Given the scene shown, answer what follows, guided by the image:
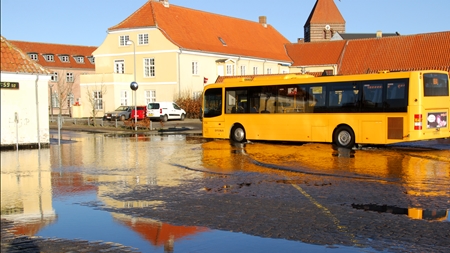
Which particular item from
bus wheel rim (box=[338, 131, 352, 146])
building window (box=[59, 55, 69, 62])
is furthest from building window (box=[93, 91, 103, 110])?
bus wheel rim (box=[338, 131, 352, 146])

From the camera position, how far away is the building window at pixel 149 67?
58.3m

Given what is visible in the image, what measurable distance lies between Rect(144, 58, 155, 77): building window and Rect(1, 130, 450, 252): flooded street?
40.3 metres

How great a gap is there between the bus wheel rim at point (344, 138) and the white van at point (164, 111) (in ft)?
91.7

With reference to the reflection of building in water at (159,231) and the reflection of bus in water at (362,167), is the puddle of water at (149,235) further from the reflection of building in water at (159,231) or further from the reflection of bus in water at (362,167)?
the reflection of bus in water at (362,167)

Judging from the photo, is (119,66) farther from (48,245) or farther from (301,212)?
(48,245)

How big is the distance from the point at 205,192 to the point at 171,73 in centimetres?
4620

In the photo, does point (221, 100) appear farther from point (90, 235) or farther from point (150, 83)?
point (150, 83)

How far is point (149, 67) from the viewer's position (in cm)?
5862

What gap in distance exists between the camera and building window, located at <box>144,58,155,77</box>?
58344mm

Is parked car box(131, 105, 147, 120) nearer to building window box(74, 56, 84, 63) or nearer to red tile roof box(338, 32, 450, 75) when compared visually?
red tile roof box(338, 32, 450, 75)

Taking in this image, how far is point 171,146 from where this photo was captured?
23.8m

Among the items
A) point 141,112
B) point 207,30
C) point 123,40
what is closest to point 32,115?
point 141,112

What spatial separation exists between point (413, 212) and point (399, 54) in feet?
203

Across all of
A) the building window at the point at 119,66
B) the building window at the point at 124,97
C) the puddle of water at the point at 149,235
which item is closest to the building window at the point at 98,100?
the building window at the point at 124,97
